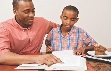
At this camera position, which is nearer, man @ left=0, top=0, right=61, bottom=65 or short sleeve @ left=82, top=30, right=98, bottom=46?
man @ left=0, top=0, right=61, bottom=65

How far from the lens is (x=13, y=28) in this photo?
1.45 metres

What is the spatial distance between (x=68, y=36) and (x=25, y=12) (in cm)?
42

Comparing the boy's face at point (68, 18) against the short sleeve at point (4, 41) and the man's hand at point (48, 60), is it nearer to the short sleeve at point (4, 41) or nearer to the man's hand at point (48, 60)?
the short sleeve at point (4, 41)

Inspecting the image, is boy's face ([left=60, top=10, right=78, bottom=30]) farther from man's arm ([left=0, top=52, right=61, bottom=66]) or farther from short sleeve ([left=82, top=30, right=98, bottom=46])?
man's arm ([left=0, top=52, right=61, bottom=66])

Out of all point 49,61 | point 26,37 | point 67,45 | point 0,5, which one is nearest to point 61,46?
point 67,45

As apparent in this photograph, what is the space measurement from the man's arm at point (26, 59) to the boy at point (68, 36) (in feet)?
1.72

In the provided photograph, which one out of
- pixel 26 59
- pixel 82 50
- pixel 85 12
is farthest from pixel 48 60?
pixel 85 12

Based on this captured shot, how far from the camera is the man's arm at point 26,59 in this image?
947 millimetres

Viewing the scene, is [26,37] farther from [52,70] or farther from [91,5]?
[91,5]

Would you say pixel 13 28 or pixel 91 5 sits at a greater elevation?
pixel 91 5

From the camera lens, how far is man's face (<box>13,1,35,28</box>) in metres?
1.40

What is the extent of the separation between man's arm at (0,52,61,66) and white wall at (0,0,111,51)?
3.89 ft

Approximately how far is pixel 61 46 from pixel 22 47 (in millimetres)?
324

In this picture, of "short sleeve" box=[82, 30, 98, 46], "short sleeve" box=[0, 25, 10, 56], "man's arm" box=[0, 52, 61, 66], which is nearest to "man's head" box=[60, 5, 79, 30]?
"short sleeve" box=[82, 30, 98, 46]
